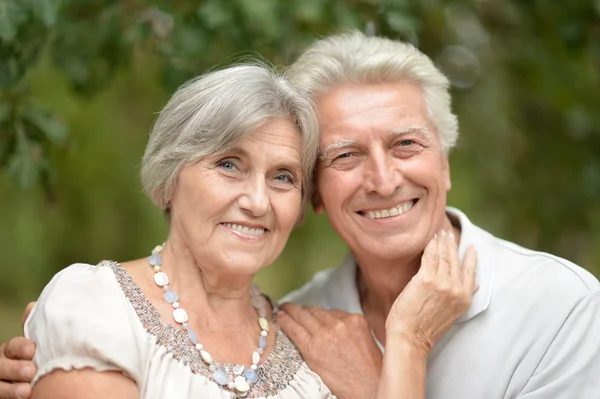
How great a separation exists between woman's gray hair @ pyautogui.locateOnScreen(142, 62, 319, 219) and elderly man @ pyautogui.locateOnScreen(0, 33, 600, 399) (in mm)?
231

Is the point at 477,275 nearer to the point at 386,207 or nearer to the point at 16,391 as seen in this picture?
the point at 386,207

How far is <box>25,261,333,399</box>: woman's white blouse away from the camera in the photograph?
188 centimetres

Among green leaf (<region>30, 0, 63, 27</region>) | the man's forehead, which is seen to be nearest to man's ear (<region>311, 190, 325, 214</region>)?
the man's forehead

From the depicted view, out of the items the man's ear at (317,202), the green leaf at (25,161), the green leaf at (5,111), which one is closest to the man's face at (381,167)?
the man's ear at (317,202)

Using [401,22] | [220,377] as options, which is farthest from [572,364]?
[401,22]

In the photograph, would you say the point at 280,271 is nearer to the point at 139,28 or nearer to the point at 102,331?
the point at 139,28

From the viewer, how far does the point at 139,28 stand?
2.91m

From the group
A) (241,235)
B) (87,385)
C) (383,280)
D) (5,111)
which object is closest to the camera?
(87,385)

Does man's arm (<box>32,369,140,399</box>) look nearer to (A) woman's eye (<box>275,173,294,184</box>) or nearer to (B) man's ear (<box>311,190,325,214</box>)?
(A) woman's eye (<box>275,173,294,184</box>)

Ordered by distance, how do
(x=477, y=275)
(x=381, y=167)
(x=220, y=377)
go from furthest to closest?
1. (x=477, y=275)
2. (x=381, y=167)
3. (x=220, y=377)

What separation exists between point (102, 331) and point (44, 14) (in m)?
1.16

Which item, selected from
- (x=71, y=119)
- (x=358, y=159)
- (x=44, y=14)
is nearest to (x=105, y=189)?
(x=71, y=119)

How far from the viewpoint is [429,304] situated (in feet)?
7.64

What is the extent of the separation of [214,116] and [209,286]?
1.76 ft
